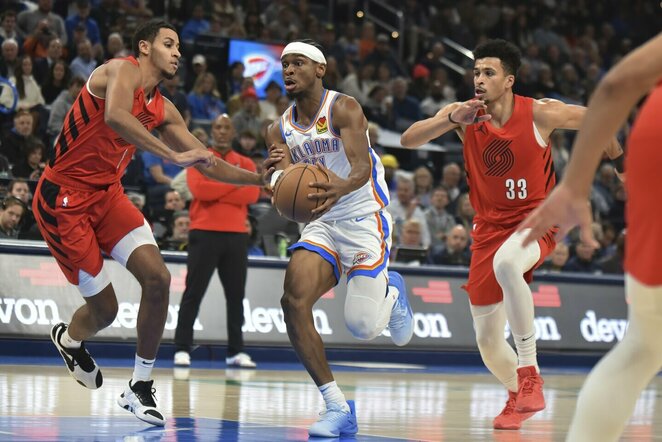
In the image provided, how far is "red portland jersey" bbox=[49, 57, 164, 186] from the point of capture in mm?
6680

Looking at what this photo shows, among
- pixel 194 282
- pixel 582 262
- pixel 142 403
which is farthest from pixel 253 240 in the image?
pixel 142 403

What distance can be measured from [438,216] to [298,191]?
27.3 feet

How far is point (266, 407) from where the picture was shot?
24.9 feet

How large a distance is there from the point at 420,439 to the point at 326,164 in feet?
5.82

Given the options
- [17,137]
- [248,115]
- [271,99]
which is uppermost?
[271,99]

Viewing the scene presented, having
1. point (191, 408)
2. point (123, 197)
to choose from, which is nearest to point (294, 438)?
point (191, 408)

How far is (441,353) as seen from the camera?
1246 cm

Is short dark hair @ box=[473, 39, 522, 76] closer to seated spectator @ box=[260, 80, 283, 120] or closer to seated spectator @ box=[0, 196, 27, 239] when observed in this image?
seated spectator @ box=[0, 196, 27, 239]

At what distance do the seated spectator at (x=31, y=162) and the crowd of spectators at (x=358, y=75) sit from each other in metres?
0.02

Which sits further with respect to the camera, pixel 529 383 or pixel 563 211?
pixel 529 383

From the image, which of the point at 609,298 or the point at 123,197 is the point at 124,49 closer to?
the point at 609,298

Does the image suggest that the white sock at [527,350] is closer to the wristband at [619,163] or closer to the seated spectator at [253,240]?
the wristband at [619,163]

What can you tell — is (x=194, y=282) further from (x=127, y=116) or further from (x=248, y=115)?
(x=248, y=115)

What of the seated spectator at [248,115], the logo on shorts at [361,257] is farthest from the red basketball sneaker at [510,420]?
the seated spectator at [248,115]
